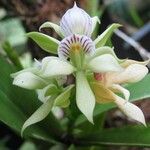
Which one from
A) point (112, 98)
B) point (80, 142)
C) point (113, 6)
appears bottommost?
point (113, 6)

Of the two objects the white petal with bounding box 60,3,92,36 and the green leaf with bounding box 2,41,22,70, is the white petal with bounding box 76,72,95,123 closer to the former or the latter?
the white petal with bounding box 60,3,92,36

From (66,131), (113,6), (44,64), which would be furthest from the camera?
(113,6)

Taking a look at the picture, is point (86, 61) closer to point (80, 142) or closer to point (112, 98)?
point (112, 98)

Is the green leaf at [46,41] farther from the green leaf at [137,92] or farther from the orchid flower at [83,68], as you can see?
the green leaf at [137,92]

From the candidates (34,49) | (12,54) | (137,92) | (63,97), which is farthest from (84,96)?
(34,49)

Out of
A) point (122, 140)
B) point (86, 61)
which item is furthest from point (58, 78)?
point (122, 140)

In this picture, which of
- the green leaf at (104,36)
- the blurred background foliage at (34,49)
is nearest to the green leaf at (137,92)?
the blurred background foliage at (34,49)
